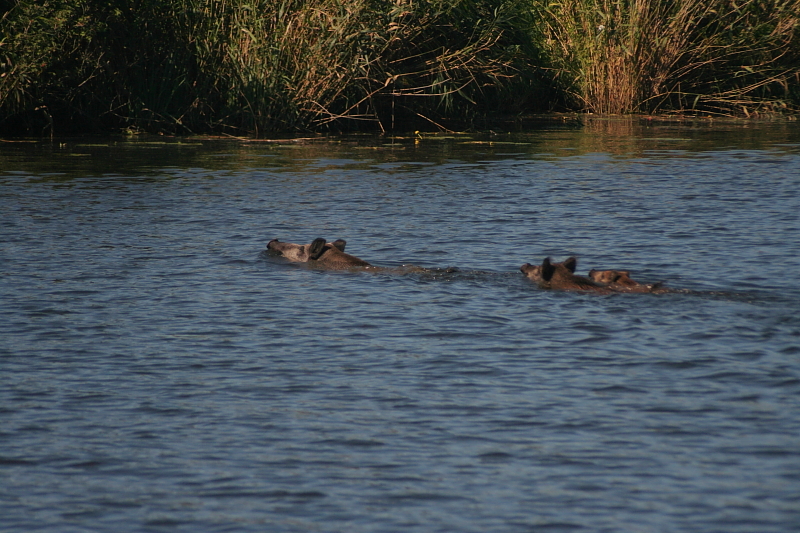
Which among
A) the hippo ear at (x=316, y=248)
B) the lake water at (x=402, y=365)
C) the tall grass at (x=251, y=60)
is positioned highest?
the tall grass at (x=251, y=60)

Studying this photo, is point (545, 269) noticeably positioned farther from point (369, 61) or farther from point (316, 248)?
point (369, 61)

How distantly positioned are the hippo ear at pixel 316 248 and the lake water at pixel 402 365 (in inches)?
7.5

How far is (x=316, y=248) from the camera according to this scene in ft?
35.0

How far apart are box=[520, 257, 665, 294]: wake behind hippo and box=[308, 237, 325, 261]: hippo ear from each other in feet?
7.00

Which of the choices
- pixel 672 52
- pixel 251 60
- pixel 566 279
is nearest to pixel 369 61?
pixel 251 60

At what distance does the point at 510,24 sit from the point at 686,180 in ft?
24.5

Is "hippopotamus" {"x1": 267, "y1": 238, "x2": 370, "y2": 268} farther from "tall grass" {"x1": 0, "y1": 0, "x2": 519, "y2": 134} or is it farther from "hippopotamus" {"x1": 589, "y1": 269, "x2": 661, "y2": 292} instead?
"tall grass" {"x1": 0, "y1": 0, "x2": 519, "y2": 134}

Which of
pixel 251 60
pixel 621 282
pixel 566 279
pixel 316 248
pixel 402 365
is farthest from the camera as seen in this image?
pixel 251 60

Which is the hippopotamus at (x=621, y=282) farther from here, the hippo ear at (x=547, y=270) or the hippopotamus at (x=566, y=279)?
the hippo ear at (x=547, y=270)

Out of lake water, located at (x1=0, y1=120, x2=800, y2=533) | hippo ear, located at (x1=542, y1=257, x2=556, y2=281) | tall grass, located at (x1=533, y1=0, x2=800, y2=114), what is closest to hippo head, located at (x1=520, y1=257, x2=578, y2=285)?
hippo ear, located at (x1=542, y1=257, x2=556, y2=281)

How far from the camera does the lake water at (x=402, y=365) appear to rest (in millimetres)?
5219

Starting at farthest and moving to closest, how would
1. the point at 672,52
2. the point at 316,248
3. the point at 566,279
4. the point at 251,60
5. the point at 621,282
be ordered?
the point at 672,52 → the point at 251,60 → the point at 316,248 → the point at 566,279 → the point at 621,282

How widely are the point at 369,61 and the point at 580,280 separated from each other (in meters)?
12.3

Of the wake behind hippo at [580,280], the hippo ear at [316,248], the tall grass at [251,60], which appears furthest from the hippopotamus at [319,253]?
the tall grass at [251,60]
